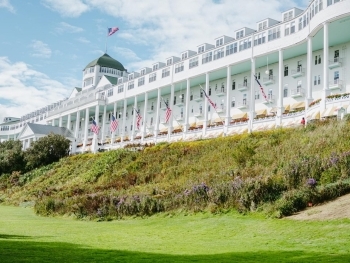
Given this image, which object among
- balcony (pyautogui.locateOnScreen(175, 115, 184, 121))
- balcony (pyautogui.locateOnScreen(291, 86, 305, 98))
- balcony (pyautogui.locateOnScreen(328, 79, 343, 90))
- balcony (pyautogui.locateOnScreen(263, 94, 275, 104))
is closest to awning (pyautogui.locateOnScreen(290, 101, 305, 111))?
balcony (pyautogui.locateOnScreen(291, 86, 305, 98))

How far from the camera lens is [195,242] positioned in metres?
12.4

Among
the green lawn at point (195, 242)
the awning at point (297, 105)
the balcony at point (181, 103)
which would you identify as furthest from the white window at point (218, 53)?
the green lawn at point (195, 242)

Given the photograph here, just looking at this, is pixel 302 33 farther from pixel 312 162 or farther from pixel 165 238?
pixel 165 238

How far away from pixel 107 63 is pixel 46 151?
41754 millimetres

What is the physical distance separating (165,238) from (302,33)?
117ft

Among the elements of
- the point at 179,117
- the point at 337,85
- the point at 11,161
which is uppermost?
the point at 179,117

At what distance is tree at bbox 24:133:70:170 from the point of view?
188ft

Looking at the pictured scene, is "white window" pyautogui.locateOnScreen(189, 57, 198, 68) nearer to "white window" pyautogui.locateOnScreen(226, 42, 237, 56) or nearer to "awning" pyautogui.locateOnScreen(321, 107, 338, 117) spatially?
"white window" pyautogui.locateOnScreen(226, 42, 237, 56)

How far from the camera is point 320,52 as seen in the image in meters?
47.2

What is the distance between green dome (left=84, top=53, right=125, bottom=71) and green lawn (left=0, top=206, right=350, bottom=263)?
271 feet

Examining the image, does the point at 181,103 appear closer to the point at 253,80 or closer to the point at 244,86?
the point at 244,86

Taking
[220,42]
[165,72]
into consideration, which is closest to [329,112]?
[220,42]

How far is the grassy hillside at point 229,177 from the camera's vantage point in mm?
16984

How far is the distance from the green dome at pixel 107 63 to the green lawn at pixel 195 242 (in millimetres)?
82529
